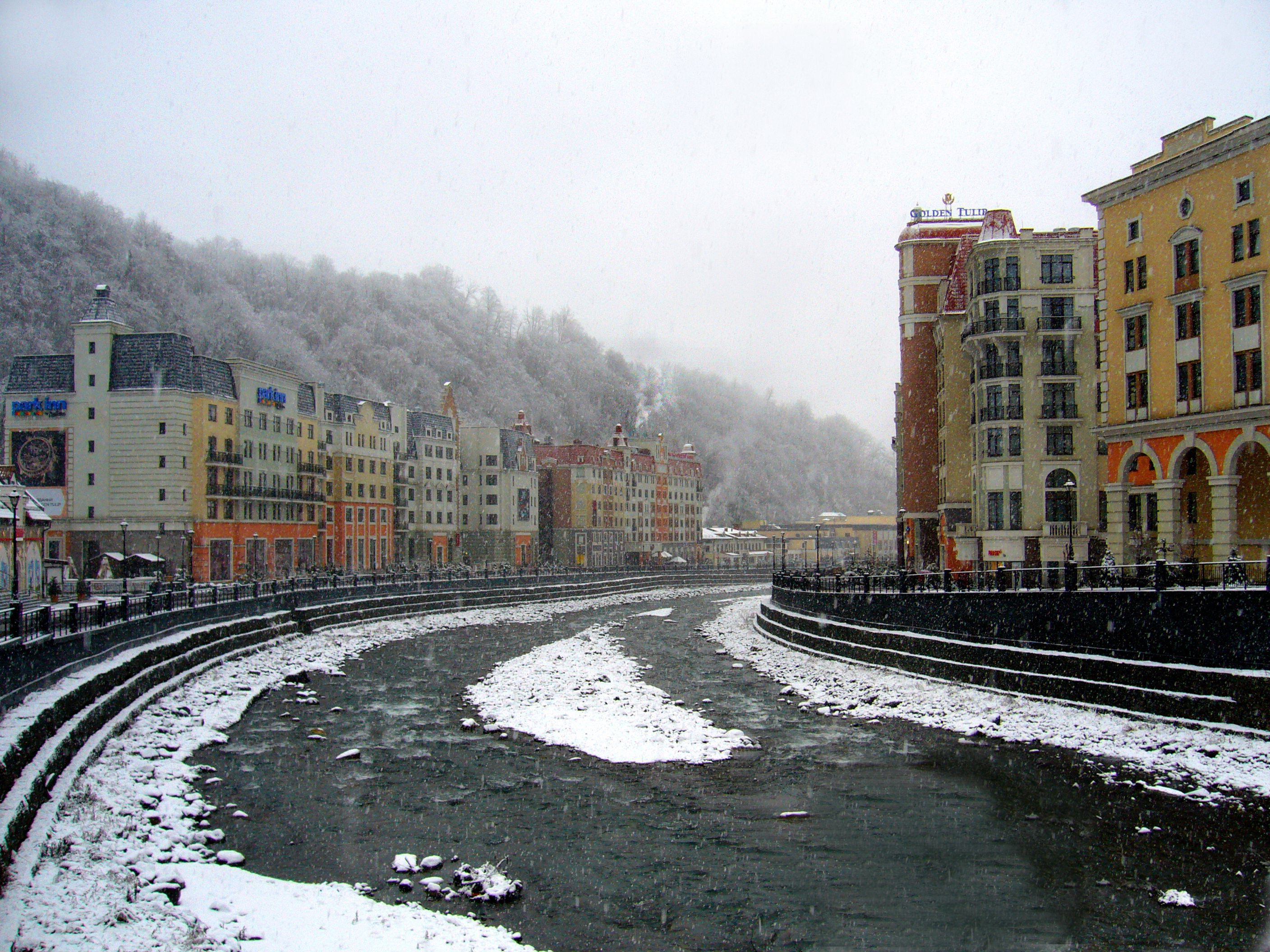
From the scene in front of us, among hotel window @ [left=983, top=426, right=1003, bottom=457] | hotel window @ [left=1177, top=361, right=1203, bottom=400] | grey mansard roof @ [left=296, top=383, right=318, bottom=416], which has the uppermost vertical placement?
grey mansard roof @ [left=296, top=383, right=318, bottom=416]

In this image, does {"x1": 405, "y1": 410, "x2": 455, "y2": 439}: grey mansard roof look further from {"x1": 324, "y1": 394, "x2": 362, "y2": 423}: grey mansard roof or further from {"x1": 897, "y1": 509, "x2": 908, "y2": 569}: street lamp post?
{"x1": 897, "y1": 509, "x2": 908, "y2": 569}: street lamp post

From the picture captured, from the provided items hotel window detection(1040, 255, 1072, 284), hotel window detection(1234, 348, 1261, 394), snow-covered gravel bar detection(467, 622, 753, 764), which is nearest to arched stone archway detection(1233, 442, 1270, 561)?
hotel window detection(1234, 348, 1261, 394)

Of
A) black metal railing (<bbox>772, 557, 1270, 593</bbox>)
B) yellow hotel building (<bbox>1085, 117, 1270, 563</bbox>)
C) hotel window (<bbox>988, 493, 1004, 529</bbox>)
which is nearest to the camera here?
black metal railing (<bbox>772, 557, 1270, 593</bbox>)

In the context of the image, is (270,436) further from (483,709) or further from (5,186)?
(5,186)

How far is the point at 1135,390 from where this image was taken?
3719cm

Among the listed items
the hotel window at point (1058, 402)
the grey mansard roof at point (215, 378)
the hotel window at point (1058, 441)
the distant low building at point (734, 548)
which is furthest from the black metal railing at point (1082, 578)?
the distant low building at point (734, 548)

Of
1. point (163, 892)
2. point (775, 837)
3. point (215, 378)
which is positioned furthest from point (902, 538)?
point (163, 892)

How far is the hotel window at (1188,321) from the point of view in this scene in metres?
34.5

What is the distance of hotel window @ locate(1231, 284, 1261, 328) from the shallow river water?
58.1 ft

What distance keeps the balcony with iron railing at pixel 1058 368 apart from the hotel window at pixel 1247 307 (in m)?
14.7

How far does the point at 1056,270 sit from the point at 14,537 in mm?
43750

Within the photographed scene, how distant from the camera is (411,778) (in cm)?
2111

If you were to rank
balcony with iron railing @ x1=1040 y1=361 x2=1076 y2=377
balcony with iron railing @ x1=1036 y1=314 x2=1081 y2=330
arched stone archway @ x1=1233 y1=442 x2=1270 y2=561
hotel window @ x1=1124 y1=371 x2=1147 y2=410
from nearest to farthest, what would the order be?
arched stone archway @ x1=1233 y1=442 x2=1270 y2=561, hotel window @ x1=1124 y1=371 x2=1147 y2=410, balcony with iron railing @ x1=1036 y1=314 x2=1081 y2=330, balcony with iron railing @ x1=1040 y1=361 x2=1076 y2=377

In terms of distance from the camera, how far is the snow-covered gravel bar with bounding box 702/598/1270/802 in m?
20.1
